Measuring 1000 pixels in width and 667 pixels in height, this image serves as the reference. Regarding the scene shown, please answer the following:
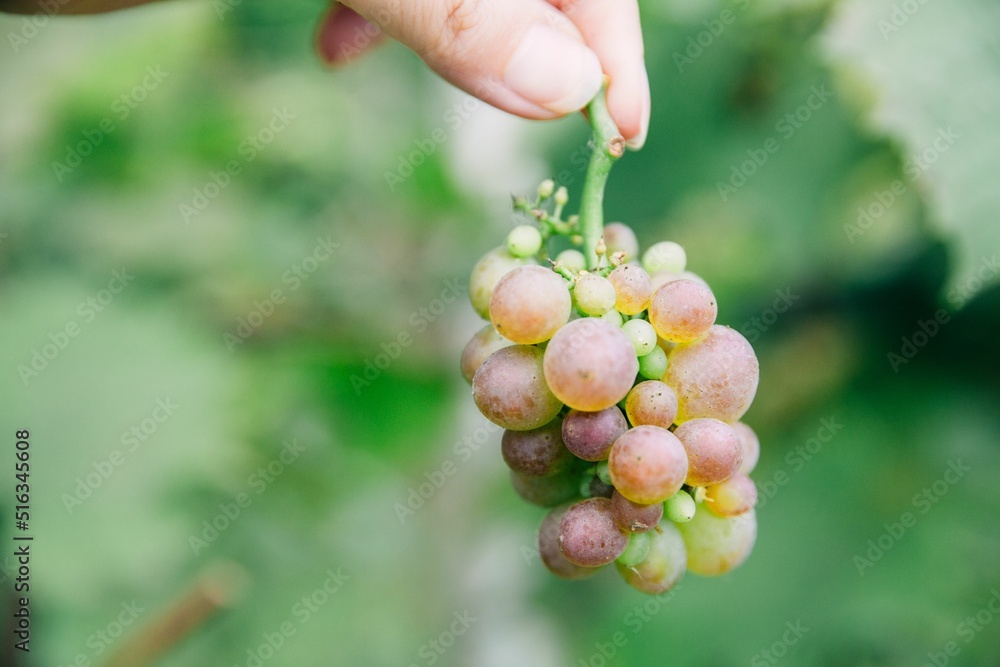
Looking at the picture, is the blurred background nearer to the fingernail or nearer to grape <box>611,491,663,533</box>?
the fingernail

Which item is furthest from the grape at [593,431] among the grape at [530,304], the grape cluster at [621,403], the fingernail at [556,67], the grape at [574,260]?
the fingernail at [556,67]

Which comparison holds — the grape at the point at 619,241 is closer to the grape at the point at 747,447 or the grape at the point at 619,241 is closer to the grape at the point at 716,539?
the grape at the point at 747,447

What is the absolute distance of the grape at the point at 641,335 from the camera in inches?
36.9

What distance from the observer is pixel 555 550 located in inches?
41.6

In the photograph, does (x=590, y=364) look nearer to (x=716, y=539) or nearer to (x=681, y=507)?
(x=681, y=507)

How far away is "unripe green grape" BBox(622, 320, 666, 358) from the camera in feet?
3.08

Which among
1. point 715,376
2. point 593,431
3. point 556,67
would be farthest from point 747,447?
point 556,67

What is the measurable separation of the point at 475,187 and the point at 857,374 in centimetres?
139

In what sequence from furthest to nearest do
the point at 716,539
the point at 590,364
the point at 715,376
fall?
the point at 716,539
the point at 715,376
the point at 590,364

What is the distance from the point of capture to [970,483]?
1.59 m

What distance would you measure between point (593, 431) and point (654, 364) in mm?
148

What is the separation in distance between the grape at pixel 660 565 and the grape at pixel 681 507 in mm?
50

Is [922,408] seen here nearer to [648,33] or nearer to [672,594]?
[672,594]

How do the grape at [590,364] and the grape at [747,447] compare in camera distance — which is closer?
the grape at [590,364]
